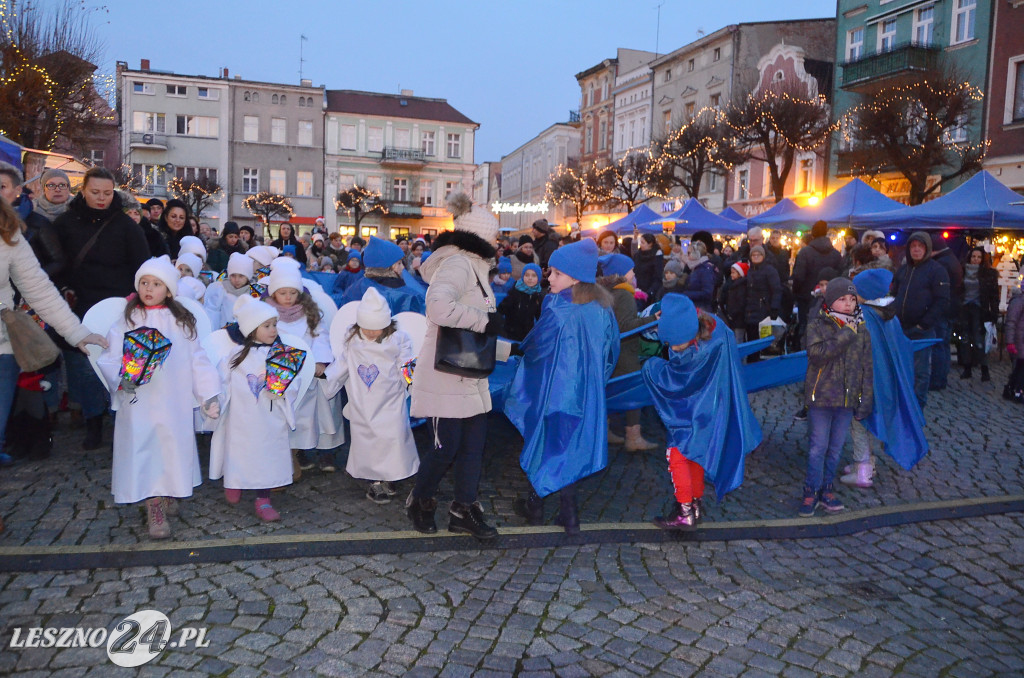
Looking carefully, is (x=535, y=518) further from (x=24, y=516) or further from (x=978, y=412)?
(x=978, y=412)

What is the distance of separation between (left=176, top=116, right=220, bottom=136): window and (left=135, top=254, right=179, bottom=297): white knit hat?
181 ft

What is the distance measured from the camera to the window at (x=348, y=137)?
192 ft

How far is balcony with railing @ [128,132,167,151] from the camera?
175ft

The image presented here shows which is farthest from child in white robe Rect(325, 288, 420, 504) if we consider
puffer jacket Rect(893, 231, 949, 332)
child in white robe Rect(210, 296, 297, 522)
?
puffer jacket Rect(893, 231, 949, 332)

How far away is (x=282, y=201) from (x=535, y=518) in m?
49.5

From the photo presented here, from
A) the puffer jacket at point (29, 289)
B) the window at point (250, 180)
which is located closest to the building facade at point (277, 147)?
the window at point (250, 180)

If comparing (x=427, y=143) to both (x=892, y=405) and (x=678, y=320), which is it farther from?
(x=678, y=320)

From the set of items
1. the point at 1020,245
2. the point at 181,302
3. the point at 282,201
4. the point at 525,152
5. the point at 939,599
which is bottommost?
the point at 939,599

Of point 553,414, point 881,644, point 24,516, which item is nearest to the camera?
point 881,644

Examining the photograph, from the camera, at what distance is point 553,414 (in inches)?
185

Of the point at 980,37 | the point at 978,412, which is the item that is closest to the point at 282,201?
the point at 980,37

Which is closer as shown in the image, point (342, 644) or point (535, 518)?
point (342, 644)

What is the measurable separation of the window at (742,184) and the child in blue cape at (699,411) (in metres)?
31.5

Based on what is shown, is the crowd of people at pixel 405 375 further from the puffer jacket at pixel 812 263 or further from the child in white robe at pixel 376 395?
the puffer jacket at pixel 812 263
